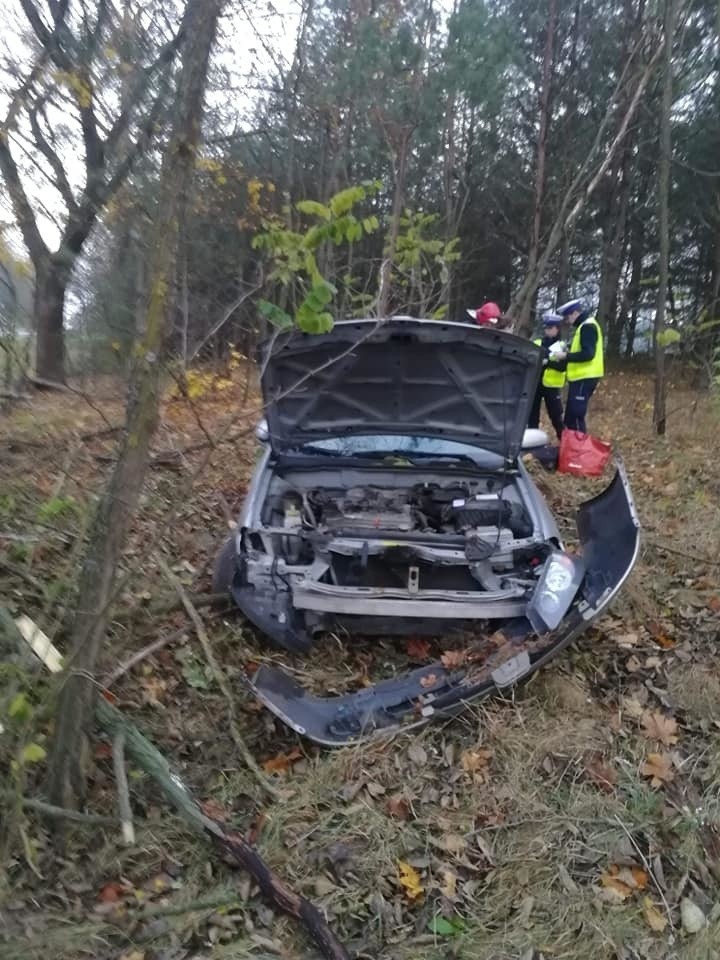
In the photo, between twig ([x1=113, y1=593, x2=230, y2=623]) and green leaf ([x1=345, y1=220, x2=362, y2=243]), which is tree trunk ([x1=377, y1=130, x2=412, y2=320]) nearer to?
twig ([x1=113, y1=593, x2=230, y2=623])

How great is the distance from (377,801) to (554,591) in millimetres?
1336

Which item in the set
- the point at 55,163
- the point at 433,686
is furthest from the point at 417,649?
the point at 55,163

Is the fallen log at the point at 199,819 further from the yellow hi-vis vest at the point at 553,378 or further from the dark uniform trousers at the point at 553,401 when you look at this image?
the yellow hi-vis vest at the point at 553,378

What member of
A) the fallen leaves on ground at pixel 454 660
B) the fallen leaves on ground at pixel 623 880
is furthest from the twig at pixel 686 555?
the fallen leaves on ground at pixel 623 880

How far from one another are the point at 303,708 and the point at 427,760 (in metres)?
0.63

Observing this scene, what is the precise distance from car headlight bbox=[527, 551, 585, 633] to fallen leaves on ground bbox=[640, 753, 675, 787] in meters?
0.72

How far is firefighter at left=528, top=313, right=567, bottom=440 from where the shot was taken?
27.1ft

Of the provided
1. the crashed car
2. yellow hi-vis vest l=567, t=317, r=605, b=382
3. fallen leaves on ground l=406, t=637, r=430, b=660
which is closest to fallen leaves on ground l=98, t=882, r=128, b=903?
the crashed car

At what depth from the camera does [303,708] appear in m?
3.85

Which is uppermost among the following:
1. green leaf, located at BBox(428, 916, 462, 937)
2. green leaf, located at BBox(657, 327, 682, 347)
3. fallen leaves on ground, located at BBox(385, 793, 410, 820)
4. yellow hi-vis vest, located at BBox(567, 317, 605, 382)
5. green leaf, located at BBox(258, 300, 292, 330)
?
green leaf, located at BBox(258, 300, 292, 330)

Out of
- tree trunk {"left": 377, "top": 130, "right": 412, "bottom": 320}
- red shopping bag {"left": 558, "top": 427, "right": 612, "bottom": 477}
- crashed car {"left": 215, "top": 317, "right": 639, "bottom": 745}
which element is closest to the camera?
crashed car {"left": 215, "top": 317, "right": 639, "bottom": 745}

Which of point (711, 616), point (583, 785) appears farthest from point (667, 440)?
point (583, 785)

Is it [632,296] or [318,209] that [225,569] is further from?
[632,296]

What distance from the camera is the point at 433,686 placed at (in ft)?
12.8
